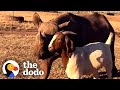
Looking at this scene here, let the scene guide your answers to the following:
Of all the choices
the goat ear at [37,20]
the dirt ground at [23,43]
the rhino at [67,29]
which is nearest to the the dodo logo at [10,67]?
the dirt ground at [23,43]

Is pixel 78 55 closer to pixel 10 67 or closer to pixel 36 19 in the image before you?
pixel 36 19

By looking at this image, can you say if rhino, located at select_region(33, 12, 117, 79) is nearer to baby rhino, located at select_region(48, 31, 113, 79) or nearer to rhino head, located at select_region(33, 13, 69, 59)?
rhino head, located at select_region(33, 13, 69, 59)

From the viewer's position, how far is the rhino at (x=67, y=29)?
8883mm

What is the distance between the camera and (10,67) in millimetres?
8906

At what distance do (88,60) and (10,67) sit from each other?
183cm

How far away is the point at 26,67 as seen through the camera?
8.89 metres

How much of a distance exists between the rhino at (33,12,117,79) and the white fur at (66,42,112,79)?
10.8 inches

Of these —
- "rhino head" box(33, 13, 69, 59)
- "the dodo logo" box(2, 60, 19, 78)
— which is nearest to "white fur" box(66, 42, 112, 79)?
"rhino head" box(33, 13, 69, 59)

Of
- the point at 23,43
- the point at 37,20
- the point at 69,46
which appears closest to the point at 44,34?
the point at 37,20

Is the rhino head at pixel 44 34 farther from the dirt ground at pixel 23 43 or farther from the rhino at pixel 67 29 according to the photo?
the dirt ground at pixel 23 43

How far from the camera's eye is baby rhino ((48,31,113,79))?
8.55m

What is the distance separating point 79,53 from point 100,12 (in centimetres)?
128
